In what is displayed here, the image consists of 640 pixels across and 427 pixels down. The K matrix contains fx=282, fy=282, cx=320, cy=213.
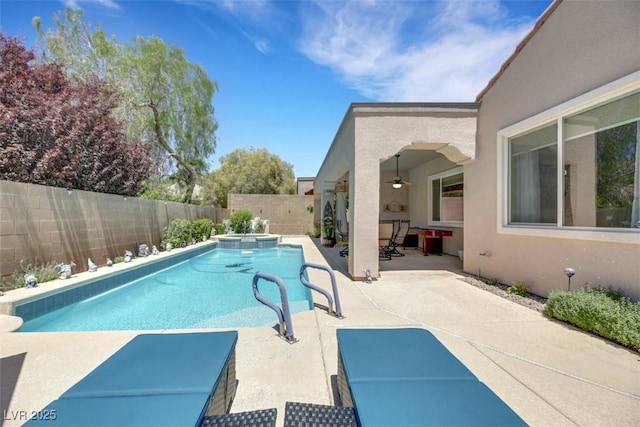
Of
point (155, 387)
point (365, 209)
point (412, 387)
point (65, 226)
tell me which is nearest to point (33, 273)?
point (65, 226)

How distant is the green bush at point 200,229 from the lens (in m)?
13.6

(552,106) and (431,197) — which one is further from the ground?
(552,106)

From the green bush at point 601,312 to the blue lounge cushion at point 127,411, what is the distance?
4.41 meters

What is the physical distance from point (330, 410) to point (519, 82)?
634cm

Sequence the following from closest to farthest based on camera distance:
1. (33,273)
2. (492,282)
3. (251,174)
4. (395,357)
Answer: (395,357) < (33,273) < (492,282) < (251,174)

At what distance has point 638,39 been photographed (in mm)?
3496

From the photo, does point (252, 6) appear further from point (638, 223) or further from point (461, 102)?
point (638, 223)

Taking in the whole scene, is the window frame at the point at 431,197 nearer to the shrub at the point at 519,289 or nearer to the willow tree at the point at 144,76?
the shrub at the point at 519,289

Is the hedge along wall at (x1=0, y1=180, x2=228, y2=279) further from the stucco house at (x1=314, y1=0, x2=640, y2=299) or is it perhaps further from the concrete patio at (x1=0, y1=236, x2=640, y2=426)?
the stucco house at (x1=314, y1=0, x2=640, y2=299)

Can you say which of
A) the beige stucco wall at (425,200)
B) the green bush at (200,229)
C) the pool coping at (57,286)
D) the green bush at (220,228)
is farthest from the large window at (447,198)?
the green bush at (220,228)

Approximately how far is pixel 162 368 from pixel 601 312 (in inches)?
186

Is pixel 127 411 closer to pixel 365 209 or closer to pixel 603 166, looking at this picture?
pixel 365 209

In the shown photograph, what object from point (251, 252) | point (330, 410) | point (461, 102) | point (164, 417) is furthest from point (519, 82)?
point (251, 252)

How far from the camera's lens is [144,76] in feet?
53.0
